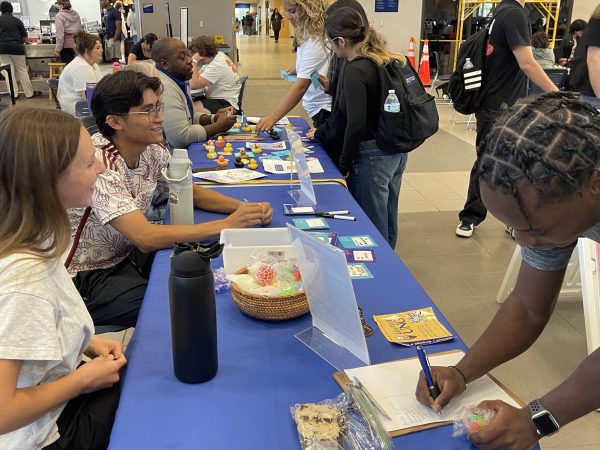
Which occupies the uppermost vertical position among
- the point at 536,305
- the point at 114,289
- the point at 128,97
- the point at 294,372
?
the point at 128,97

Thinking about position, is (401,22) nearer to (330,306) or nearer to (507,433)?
(330,306)

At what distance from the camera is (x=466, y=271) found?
3.32 meters

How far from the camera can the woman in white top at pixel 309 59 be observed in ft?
10.3

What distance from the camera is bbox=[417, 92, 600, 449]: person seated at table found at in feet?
2.71

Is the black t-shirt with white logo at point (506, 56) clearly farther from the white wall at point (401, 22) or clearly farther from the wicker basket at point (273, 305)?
the white wall at point (401, 22)

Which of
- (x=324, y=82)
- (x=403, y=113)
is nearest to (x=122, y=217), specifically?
(x=403, y=113)

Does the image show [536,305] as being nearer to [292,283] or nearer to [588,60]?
[292,283]

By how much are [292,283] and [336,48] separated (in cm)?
159

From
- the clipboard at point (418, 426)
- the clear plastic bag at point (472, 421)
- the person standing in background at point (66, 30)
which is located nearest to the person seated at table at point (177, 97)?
the clipboard at point (418, 426)

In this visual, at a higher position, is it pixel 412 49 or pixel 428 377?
pixel 412 49

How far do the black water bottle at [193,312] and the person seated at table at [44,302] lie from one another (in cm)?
23

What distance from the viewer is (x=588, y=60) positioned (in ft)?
9.64

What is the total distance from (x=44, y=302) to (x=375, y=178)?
1.98 meters

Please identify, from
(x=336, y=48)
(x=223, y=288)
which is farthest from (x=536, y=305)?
(x=336, y=48)
